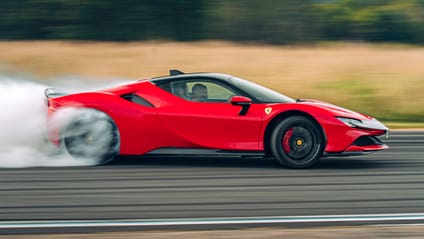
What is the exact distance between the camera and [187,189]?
7.92 metres

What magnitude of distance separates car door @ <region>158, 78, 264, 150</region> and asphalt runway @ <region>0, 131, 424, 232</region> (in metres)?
0.32

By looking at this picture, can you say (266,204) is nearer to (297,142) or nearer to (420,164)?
(297,142)

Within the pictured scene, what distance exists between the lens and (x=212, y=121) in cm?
926

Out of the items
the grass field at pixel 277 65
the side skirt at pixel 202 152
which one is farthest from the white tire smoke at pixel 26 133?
the grass field at pixel 277 65

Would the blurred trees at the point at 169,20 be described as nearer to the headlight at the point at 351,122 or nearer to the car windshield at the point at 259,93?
the car windshield at the point at 259,93

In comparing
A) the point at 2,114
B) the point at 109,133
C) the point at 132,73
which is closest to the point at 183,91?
the point at 109,133

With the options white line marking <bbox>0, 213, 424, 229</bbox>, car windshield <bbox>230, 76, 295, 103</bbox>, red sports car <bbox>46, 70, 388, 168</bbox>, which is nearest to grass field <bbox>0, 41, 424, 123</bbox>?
car windshield <bbox>230, 76, 295, 103</bbox>

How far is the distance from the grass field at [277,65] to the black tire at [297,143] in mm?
8476

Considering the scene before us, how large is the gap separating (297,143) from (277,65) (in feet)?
61.5

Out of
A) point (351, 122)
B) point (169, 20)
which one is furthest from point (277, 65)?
point (351, 122)

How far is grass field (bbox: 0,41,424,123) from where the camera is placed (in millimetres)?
20266

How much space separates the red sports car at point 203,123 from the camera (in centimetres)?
918

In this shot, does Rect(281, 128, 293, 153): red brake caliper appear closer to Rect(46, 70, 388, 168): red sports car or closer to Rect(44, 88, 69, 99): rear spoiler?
Rect(46, 70, 388, 168): red sports car

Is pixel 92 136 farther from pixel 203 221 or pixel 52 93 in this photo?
pixel 203 221
